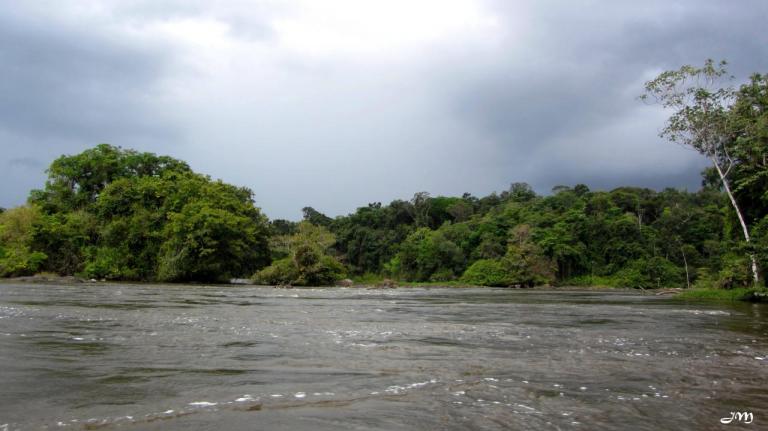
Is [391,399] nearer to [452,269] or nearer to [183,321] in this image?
[183,321]

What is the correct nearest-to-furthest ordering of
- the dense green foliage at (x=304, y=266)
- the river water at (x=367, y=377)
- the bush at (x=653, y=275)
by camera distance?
the river water at (x=367, y=377) → the dense green foliage at (x=304, y=266) → the bush at (x=653, y=275)

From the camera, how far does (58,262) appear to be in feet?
175

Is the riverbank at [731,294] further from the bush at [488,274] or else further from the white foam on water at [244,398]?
the bush at [488,274]

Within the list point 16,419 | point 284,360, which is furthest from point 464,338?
point 16,419

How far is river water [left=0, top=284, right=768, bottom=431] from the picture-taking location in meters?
4.80

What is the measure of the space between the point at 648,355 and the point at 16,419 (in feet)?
28.5
